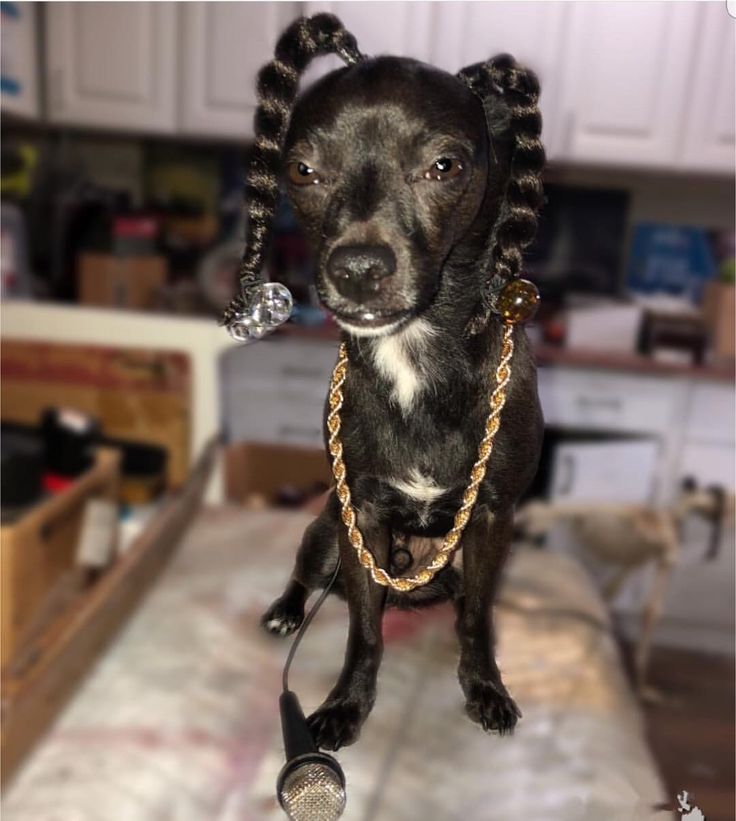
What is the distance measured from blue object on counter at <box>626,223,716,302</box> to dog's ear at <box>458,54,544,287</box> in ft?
7.96

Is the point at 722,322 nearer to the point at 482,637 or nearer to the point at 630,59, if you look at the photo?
the point at 630,59

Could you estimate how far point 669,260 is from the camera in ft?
8.51

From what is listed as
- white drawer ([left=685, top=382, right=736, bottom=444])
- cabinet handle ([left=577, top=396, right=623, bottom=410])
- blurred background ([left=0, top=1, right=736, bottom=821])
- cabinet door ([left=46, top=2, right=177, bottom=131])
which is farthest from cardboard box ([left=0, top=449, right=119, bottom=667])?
white drawer ([left=685, top=382, right=736, bottom=444])

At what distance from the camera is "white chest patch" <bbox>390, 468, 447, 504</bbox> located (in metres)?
0.28

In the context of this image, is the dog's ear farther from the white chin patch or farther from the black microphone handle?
the black microphone handle

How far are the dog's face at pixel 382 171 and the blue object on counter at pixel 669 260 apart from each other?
244 cm

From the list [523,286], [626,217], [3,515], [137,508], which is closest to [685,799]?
[523,286]

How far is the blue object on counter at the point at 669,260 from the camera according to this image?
2547mm

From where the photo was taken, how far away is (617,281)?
98.4 inches

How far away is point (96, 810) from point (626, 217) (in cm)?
237

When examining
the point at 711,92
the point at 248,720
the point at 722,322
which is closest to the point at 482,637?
the point at 711,92

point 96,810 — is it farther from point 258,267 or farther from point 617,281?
point 617,281

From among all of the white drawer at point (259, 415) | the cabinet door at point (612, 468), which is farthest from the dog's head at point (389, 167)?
the cabinet door at point (612, 468)

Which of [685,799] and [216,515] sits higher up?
[685,799]
